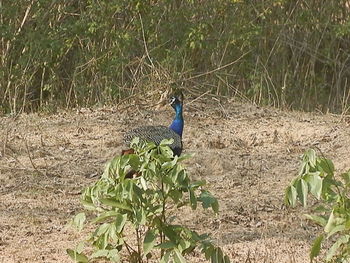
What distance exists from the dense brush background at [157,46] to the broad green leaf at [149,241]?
6834mm

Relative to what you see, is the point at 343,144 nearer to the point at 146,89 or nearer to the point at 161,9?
the point at 146,89

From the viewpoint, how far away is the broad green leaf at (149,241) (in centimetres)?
484

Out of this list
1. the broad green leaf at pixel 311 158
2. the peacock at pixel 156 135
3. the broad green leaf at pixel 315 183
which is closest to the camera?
the broad green leaf at pixel 315 183

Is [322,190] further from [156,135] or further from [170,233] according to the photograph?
[156,135]

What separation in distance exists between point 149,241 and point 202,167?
134 inches

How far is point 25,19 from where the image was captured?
12828mm

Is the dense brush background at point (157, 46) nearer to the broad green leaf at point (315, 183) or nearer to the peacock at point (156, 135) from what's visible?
the peacock at point (156, 135)

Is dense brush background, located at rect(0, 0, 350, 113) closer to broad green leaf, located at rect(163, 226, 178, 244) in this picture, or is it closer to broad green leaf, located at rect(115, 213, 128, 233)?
broad green leaf, located at rect(163, 226, 178, 244)

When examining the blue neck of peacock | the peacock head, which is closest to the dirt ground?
the blue neck of peacock

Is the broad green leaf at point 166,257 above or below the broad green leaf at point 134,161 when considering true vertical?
below

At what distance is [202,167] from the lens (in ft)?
27.1

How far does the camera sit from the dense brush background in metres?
12.3

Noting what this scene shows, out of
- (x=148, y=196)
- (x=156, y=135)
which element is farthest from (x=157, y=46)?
(x=148, y=196)

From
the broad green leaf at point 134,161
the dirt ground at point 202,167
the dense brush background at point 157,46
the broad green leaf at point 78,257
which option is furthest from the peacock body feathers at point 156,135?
the dense brush background at point 157,46
